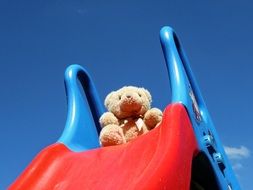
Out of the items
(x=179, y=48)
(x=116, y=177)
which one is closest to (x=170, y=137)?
(x=116, y=177)

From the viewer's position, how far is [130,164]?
2666 millimetres

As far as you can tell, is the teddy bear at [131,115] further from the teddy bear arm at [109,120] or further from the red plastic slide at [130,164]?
the red plastic slide at [130,164]

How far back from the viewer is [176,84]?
303 cm

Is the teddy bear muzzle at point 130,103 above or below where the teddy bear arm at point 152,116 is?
above

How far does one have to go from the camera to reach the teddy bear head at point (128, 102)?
11.3 ft

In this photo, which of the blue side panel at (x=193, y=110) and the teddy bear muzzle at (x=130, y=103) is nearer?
the blue side panel at (x=193, y=110)

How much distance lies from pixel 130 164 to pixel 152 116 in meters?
0.80

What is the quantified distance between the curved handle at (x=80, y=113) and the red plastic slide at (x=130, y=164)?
0.36 metres

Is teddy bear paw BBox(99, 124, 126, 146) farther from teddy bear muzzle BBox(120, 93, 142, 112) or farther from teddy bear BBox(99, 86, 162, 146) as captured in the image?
teddy bear muzzle BBox(120, 93, 142, 112)

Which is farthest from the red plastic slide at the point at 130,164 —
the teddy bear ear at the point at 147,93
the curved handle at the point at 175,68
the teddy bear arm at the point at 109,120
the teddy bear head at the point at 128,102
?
the teddy bear ear at the point at 147,93

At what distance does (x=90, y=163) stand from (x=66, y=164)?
0.19 meters

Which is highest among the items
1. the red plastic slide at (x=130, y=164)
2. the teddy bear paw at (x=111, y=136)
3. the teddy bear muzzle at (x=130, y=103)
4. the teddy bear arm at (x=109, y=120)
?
the teddy bear muzzle at (x=130, y=103)

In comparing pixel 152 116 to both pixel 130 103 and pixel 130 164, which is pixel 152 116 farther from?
pixel 130 164

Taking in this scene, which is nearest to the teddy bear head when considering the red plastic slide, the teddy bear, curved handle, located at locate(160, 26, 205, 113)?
the teddy bear
